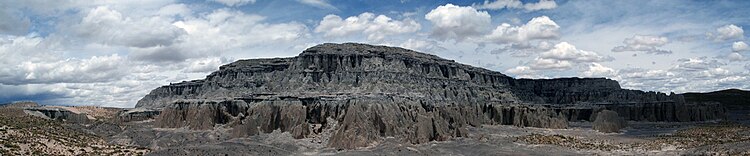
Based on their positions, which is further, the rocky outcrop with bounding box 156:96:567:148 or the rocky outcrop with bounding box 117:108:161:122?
the rocky outcrop with bounding box 117:108:161:122

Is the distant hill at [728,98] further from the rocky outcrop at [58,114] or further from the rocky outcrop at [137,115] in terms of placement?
the rocky outcrop at [58,114]

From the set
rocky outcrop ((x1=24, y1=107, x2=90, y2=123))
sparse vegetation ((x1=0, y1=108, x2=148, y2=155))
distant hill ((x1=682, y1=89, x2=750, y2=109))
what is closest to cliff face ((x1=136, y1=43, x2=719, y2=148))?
rocky outcrop ((x1=24, y1=107, x2=90, y2=123))

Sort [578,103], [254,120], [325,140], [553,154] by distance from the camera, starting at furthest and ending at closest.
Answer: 1. [578,103]
2. [254,120]
3. [325,140]
4. [553,154]

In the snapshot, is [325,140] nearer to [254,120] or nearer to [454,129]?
[254,120]

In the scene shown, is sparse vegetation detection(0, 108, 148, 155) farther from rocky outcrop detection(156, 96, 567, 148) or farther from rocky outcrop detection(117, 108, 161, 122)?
rocky outcrop detection(117, 108, 161, 122)

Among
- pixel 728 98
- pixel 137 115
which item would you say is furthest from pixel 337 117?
pixel 728 98

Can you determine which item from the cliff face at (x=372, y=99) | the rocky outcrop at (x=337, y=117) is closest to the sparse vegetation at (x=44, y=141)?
the rocky outcrop at (x=337, y=117)

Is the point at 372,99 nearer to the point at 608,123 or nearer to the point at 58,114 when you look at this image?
the point at 608,123

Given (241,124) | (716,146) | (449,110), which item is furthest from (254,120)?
(716,146)
